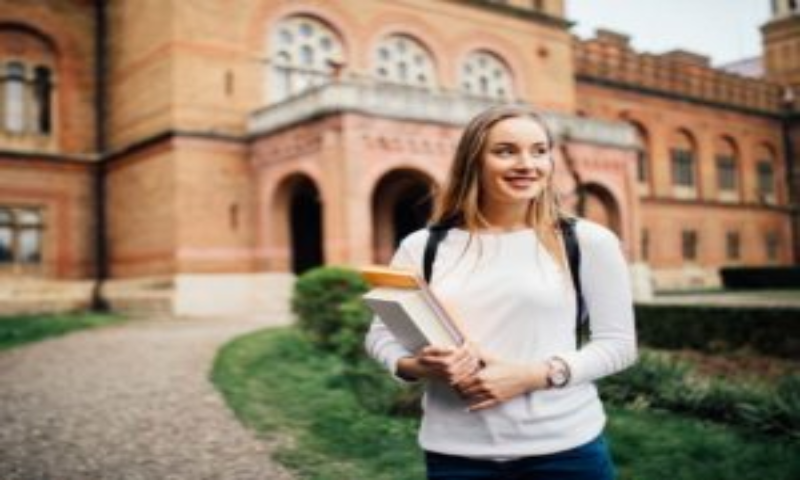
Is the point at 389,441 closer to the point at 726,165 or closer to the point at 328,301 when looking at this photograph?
the point at 328,301

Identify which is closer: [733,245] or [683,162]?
[683,162]

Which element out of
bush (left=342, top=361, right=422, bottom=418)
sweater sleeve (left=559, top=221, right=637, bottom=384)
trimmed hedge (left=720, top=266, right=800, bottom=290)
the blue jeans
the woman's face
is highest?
the woman's face

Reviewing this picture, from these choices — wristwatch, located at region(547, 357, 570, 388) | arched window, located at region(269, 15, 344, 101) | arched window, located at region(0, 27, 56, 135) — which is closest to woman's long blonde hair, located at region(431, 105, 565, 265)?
wristwatch, located at region(547, 357, 570, 388)

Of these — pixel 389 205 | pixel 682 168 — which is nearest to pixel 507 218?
pixel 389 205

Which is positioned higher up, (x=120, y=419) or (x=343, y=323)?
(x=343, y=323)

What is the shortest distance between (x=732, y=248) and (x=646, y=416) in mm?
34101

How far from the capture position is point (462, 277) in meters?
2.29

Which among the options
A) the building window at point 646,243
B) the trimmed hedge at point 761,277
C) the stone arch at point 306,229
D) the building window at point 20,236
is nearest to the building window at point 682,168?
the building window at point 646,243

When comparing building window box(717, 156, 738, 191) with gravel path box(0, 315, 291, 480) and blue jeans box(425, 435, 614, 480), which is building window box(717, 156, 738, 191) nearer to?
gravel path box(0, 315, 291, 480)

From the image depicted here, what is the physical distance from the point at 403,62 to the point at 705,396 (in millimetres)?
19014

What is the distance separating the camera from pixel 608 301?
2252 mm

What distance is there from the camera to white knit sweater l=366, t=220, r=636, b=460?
7.09ft

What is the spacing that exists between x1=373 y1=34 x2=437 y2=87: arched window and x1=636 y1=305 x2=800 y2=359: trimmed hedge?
13.6 meters

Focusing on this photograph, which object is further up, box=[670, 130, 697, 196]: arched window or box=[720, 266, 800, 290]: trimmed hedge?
box=[670, 130, 697, 196]: arched window
